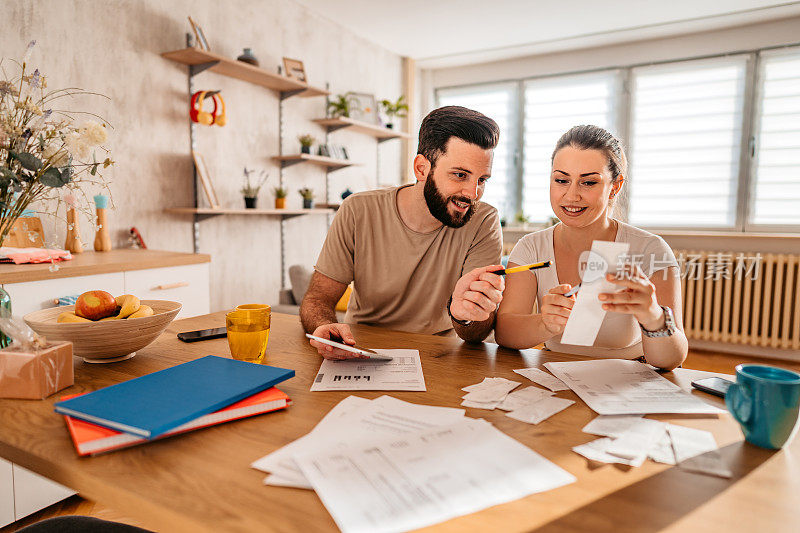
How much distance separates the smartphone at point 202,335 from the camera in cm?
122

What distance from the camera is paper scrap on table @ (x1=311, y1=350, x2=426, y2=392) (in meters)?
0.92

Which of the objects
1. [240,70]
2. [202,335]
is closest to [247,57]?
[240,70]

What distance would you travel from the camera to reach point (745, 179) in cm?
418

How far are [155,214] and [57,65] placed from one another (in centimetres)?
85

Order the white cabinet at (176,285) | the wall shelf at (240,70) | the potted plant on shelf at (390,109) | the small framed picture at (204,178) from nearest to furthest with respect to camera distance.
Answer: the white cabinet at (176,285)
the wall shelf at (240,70)
the small framed picture at (204,178)
the potted plant on shelf at (390,109)

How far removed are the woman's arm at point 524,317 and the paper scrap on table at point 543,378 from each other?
0.40 ft

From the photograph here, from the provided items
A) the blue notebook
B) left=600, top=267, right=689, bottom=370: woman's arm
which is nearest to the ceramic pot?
the blue notebook

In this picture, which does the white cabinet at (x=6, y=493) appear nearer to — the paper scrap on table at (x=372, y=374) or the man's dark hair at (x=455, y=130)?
the paper scrap on table at (x=372, y=374)

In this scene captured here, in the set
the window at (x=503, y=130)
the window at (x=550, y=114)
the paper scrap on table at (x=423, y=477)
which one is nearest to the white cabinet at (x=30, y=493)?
the paper scrap on table at (x=423, y=477)

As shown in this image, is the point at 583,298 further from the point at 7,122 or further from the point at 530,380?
the point at 7,122

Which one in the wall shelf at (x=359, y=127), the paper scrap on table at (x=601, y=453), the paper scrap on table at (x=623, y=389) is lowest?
the paper scrap on table at (x=601, y=453)

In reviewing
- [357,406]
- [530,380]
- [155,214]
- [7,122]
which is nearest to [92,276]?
[155,214]

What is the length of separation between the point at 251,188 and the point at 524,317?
2724 mm

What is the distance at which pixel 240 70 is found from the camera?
3170 millimetres
